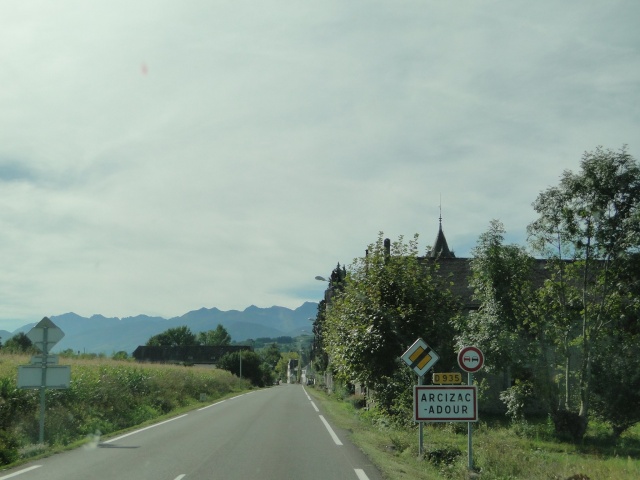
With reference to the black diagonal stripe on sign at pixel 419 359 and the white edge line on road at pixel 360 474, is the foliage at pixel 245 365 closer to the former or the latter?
the black diagonal stripe on sign at pixel 419 359

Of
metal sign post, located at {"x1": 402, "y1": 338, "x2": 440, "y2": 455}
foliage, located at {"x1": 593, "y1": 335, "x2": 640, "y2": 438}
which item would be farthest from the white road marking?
foliage, located at {"x1": 593, "y1": 335, "x2": 640, "y2": 438}

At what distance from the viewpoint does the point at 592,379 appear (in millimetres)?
22094

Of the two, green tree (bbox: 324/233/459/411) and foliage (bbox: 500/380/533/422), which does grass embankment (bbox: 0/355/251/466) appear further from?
foliage (bbox: 500/380/533/422)

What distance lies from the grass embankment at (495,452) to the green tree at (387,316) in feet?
5.72

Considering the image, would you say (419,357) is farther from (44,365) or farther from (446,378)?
(44,365)

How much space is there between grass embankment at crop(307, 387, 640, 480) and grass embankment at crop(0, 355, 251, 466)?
8.07 m

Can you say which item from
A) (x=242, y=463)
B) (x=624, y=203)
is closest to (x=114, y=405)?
(x=242, y=463)

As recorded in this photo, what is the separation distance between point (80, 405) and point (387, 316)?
11432 millimetres

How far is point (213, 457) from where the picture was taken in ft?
45.1

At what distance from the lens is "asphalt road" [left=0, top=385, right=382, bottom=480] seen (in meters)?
11.5

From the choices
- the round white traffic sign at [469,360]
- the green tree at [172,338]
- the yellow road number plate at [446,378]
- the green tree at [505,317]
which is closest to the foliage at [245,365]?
the green tree at [505,317]

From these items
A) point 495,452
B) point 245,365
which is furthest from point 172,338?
point 495,452

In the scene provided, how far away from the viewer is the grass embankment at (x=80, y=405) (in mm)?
18188

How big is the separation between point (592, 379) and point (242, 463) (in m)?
14.1
